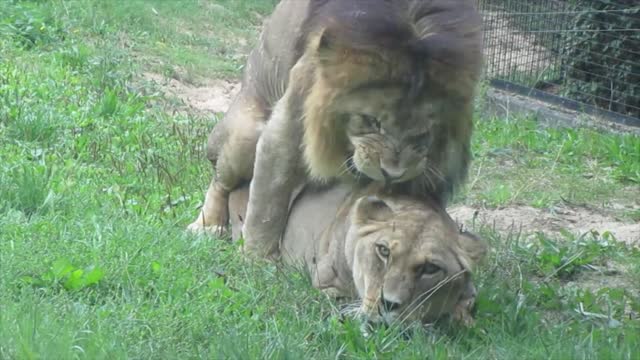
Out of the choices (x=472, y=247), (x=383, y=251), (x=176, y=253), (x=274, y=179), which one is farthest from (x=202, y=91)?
(x=383, y=251)

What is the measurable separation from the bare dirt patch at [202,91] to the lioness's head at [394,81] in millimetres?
4537

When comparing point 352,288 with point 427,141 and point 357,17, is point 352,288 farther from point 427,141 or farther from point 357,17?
point 357,17

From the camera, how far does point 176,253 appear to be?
548 cm

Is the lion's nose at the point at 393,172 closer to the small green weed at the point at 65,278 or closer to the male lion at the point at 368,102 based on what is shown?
the male lion at the point at 368,102

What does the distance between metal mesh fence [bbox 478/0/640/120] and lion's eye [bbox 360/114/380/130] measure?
5529 millimetres

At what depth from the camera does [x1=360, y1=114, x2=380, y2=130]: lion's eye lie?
16.4 feet

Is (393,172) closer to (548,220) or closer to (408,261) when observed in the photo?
(408,261)

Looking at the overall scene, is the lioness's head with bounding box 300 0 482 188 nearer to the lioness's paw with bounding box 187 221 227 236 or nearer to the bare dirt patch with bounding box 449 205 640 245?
the lioness's paw with bounding box 187 221 227 236

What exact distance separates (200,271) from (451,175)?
1.23 m

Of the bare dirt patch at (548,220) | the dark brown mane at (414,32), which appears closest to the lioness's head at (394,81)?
the dark brown mane at (414,32)

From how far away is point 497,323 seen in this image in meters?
4.94

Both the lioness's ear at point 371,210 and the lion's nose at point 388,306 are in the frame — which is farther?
the lioness's ear at point 371,210

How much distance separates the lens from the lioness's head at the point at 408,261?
15.1 feet

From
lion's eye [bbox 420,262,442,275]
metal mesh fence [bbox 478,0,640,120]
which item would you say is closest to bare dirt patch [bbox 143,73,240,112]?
metal mesh fence [bbox 478,0,640,120]
